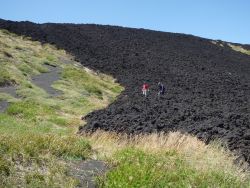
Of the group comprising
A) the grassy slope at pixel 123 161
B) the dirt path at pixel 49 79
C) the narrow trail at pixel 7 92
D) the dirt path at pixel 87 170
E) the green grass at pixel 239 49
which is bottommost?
the dirt path at pixel 49 79

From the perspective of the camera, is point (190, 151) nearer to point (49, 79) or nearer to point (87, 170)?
point (87, 170)

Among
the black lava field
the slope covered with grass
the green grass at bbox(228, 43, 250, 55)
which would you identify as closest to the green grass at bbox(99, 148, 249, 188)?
the slope covered with grass

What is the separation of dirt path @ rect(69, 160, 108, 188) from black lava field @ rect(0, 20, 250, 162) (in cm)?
522

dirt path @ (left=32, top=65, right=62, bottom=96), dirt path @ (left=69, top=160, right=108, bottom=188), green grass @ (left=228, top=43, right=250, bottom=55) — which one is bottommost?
dirt path @ (left=32, top=65, right=62, bottom=96)

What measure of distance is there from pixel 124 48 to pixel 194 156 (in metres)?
62.9

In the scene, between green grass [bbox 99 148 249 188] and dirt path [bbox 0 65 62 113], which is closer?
green grass [bbox 99 148 249 188]

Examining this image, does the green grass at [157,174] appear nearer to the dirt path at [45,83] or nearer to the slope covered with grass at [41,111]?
the slope covered with grass at [41,111]

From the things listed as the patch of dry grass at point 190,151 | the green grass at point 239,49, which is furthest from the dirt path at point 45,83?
the green grass at point 239,49

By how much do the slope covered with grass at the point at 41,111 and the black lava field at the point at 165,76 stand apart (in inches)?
84.5

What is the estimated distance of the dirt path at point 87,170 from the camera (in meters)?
11.8

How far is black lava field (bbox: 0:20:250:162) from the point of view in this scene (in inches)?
946

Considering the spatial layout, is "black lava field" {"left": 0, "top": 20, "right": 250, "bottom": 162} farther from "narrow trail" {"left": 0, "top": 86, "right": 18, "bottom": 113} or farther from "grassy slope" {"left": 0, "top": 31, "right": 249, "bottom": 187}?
"narrow trail" {"left": 0, "top": 86, "right": 18, "bottom": 113}

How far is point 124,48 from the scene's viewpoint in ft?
252

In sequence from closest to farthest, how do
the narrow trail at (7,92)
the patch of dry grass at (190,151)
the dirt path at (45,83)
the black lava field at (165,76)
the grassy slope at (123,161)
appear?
1. the grassy slope at (123,161)
2. the patch of dry grass at (190,151)
3. the black lava field at (165,76)
4. the narrow trail at (7,92)
5. the dirt path at (45,83)
